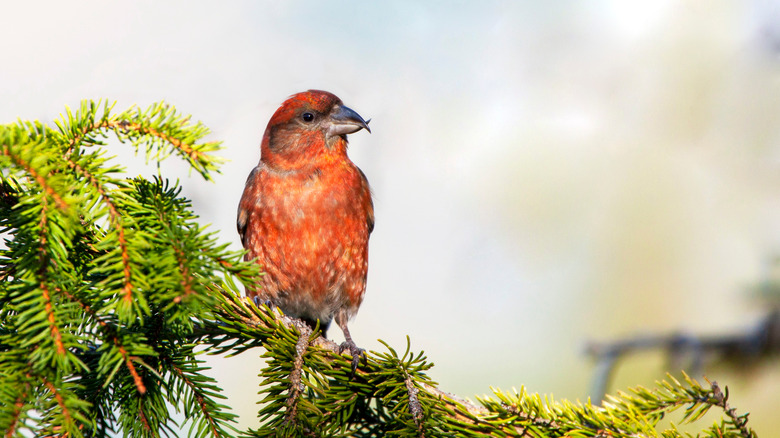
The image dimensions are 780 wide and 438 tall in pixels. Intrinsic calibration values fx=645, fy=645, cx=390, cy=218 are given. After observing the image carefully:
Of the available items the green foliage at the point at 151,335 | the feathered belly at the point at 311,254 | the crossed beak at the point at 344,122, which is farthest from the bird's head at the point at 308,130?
the green foliage at the point at 151,335

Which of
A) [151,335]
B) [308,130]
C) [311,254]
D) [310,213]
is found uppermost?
[308,130]

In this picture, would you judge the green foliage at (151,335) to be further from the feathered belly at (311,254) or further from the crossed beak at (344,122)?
the crossed beak at (344,122)

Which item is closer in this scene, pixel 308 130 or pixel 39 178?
pixel 39 178

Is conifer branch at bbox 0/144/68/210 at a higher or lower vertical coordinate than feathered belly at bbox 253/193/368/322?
lower

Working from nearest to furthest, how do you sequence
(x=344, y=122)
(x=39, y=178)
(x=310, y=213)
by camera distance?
(x=39, y=178) < (x=310, y=213) < (x=344, y=122)

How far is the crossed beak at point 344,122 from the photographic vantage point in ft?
11.0

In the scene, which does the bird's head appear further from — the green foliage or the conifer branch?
the conifer branch

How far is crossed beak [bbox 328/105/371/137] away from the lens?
336 cm

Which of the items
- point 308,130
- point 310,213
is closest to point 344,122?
point 308,130

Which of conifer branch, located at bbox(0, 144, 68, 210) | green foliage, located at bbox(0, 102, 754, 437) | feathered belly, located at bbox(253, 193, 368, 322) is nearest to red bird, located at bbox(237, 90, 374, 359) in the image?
feathered belly, located at bbox(253, 193, 368, 322)

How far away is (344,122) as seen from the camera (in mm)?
3404

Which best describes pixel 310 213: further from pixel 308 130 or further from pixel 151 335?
pixel 151 335

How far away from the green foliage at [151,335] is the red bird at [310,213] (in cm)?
102

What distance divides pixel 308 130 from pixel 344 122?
20 centimetres
